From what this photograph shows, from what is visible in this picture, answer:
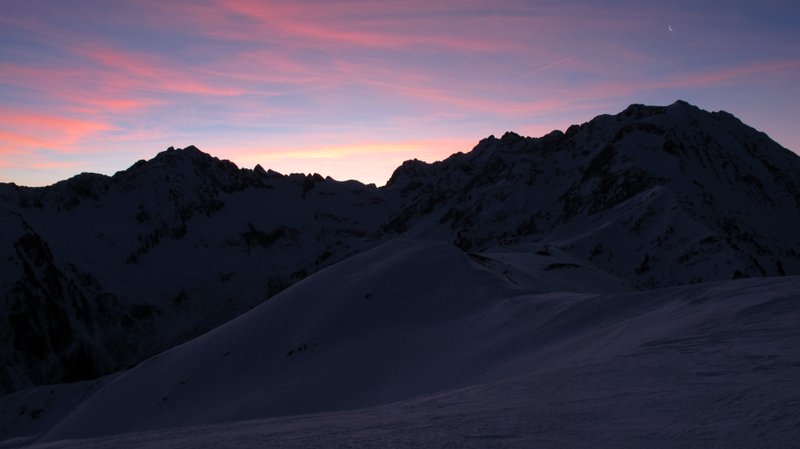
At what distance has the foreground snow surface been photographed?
7534 millimetres

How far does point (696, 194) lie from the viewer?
76.1 metres

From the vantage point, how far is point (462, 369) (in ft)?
56.8

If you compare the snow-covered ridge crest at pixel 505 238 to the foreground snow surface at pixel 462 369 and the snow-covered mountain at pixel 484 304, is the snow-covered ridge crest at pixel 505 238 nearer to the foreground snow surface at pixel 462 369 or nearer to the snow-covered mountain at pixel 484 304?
the snow-covered mountain at pixel 484 304

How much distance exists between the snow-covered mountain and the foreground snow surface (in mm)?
97

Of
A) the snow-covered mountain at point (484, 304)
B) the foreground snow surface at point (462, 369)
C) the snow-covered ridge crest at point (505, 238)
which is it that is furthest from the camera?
the snow-covered ridge crest at point (505, 238)

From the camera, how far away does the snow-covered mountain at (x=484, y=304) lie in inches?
519

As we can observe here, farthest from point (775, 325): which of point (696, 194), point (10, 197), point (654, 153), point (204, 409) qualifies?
point (10, 197)

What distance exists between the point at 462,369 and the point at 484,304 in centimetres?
725

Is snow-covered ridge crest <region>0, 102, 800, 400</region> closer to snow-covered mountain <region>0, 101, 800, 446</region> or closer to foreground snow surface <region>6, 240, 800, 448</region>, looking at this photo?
snow-covered mountain <region>0, 101, 800, 446</region>

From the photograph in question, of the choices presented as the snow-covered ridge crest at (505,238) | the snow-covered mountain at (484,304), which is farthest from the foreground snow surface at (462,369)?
the snow-covered ridge crest at (505,238)

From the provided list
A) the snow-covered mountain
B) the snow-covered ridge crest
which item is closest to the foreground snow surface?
the snow-covered mountain

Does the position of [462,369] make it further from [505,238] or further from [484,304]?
[505,238]

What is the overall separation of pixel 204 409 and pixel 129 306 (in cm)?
13927

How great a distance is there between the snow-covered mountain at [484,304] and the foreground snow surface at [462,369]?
0.32ft
